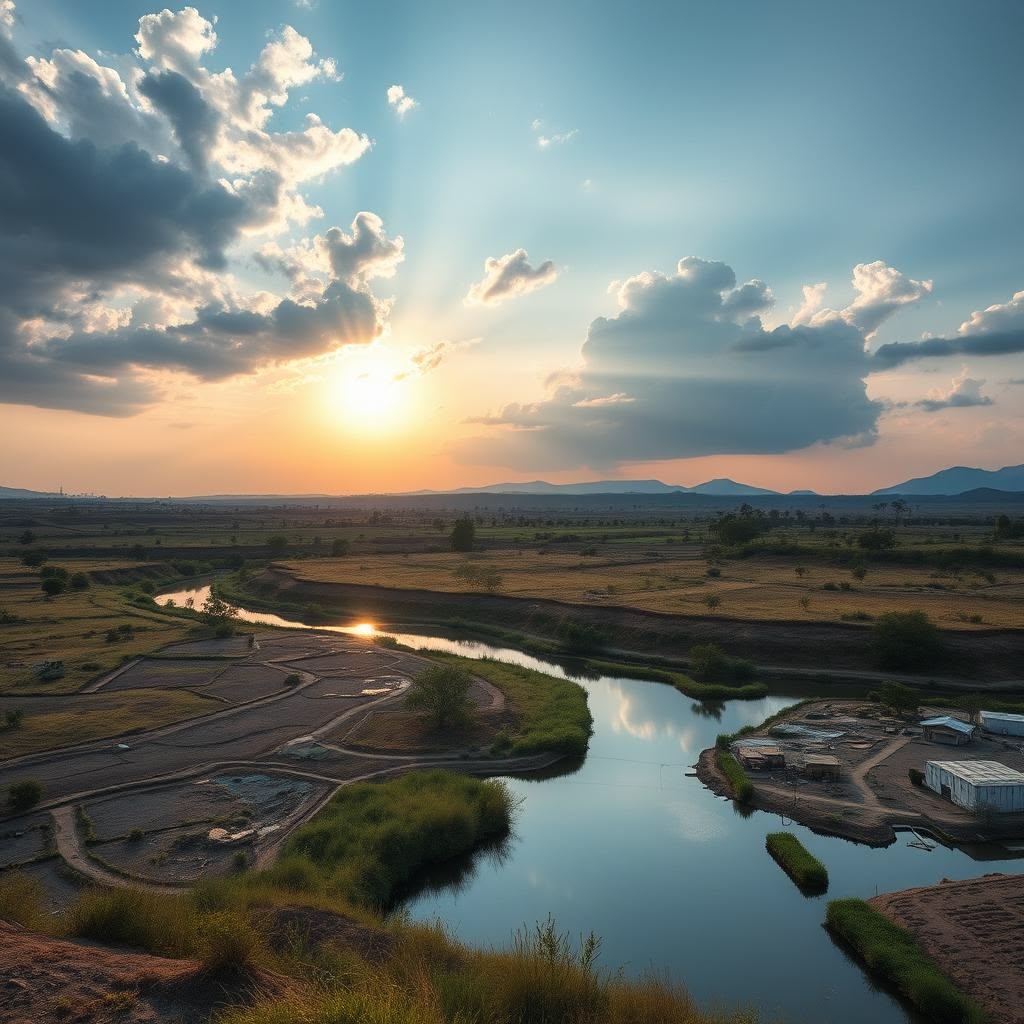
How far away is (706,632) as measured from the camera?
188 feet

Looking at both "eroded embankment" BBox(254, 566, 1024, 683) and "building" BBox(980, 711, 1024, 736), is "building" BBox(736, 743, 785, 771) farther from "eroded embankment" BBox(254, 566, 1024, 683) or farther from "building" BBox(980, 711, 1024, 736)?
"eroded embankment" BBox(254, 566, 1024, 683)

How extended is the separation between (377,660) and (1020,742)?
40453mm

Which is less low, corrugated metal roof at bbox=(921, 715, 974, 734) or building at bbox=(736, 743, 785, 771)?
corrugated metal roof at bbox=(921, 715, 974, 734)

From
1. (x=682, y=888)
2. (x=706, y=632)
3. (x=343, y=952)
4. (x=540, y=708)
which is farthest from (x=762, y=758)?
(x=706, y=632)

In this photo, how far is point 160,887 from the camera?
70.4ft

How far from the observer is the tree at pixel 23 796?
2686cm

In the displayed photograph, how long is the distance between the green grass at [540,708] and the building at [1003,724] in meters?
20.8

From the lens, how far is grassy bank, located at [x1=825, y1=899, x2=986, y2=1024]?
1762cm

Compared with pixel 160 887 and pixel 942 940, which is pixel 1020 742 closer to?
pixel 942 940

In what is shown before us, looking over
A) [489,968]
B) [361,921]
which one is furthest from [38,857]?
[489,968]

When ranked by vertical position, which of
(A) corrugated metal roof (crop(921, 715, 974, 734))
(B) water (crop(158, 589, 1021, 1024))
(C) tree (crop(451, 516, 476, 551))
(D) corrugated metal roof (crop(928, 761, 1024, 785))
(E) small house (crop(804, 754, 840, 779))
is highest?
(C) tree (crop(451, 516, 476, 551))

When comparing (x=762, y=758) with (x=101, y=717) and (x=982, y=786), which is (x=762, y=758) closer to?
(x=982, y=786)

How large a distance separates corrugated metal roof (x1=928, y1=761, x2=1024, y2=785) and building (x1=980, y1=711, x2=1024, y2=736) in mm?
8530

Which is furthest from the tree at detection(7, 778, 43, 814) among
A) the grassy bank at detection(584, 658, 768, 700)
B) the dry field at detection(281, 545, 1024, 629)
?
the dry field at detection(281, 545, 1024, 629)
